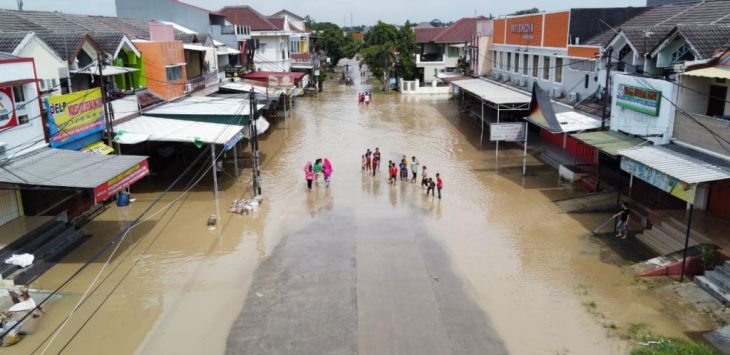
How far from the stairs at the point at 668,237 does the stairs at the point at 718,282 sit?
126cm

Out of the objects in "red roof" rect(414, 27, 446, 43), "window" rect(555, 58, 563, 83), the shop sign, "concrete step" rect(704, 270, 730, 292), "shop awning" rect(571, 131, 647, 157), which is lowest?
"concrete step" rect(704, 270, 730, 292)

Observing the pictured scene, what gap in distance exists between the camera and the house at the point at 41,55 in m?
17.0

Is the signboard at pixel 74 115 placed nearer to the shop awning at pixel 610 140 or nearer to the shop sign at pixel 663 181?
the shop awning at pixel 610 140

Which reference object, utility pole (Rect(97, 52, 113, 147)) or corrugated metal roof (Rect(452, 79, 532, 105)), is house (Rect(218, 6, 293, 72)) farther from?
utility pole (Rect(97, 52, 113, 147))

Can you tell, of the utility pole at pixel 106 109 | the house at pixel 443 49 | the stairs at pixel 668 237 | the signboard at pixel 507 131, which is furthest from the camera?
the house at pixel 443 49

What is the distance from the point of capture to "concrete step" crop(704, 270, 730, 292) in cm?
1231

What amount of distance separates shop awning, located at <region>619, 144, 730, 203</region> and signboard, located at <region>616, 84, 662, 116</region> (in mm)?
1421

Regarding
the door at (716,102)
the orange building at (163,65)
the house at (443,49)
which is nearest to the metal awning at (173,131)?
the orange building at (163,65)

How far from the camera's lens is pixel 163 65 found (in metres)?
26.2

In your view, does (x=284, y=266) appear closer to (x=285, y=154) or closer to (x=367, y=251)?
(x=367, y=251)

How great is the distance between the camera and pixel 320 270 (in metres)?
14.5

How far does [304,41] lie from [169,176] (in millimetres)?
44465

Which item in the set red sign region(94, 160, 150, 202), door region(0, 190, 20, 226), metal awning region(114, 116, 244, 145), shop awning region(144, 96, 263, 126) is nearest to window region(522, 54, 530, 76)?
shop awning region(144, 96, 263, 126)

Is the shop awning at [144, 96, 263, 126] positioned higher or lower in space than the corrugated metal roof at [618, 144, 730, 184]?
higher
